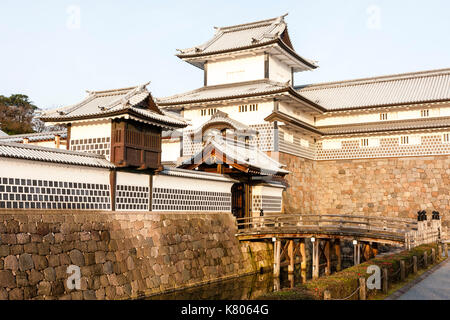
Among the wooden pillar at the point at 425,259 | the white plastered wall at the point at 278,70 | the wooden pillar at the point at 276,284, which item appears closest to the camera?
the wooden pillar at the point at 425,259

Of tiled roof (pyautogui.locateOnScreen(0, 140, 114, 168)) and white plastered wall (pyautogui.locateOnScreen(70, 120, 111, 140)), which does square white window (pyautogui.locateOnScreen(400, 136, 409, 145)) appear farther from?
tiled roof (pyautogui.locateOnScreen(0, 140, 114, 168))

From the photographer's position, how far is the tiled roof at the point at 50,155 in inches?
587

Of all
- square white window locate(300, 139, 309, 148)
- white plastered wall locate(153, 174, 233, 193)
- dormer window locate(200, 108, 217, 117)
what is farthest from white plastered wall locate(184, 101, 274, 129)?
white plastered wall locate(153, 174, 233, 193)

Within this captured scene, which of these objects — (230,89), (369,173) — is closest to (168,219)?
(230,89)

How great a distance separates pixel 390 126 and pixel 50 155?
27.8 m

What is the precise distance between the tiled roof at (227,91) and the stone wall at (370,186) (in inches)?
195

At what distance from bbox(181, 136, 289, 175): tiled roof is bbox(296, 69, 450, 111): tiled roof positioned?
10.4 m

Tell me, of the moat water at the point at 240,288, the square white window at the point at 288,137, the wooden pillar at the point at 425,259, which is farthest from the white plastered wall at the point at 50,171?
the square white window at the point at 288,137

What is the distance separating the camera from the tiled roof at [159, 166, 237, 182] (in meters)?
22.1

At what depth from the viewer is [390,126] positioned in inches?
1435

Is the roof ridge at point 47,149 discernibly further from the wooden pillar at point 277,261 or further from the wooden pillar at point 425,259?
the wooden pillar at point 425,259

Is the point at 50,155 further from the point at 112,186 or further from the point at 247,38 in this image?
the point at 247,38

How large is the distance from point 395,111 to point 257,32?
518 inches
